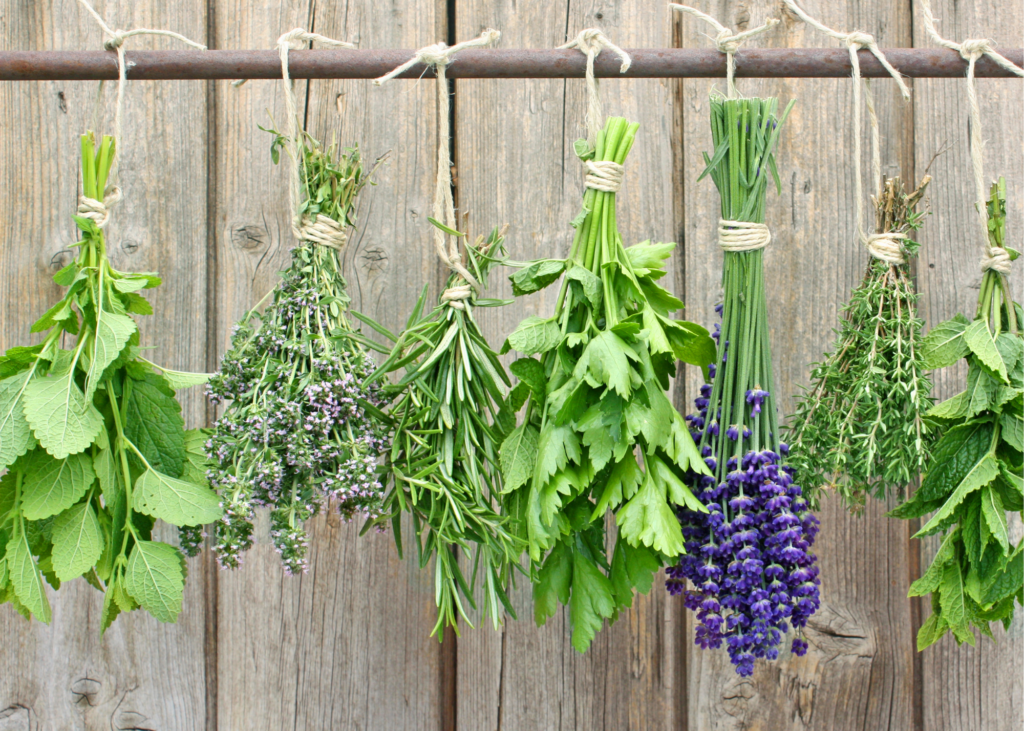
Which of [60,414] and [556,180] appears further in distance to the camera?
[556,180]

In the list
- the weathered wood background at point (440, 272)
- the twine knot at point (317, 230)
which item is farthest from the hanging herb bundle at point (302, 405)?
the weathered wood background at point (440, 272)

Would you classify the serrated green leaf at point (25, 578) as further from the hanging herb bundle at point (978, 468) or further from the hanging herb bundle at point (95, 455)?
the hanging herb bundle at point (978, 468)

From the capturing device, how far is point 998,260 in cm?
88

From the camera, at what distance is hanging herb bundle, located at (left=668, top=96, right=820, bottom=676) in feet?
2.70

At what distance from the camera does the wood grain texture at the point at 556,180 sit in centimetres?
111

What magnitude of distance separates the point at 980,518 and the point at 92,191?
1.12m

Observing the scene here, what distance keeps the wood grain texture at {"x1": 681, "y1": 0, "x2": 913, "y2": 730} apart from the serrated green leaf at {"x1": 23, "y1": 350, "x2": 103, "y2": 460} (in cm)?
82

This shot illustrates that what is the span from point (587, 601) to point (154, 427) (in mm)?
562

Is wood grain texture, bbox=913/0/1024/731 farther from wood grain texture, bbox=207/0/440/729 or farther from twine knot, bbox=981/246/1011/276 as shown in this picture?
wood grain texture, bbox=207/0/440/729

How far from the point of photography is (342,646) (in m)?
1.13

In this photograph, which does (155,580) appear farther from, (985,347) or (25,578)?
(985,347)

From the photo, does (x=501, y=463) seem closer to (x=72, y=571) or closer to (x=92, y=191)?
(x=72, y=571)

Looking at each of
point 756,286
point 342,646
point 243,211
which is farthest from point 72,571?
point 756,286

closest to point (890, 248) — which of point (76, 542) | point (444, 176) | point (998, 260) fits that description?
point (998, 260)
